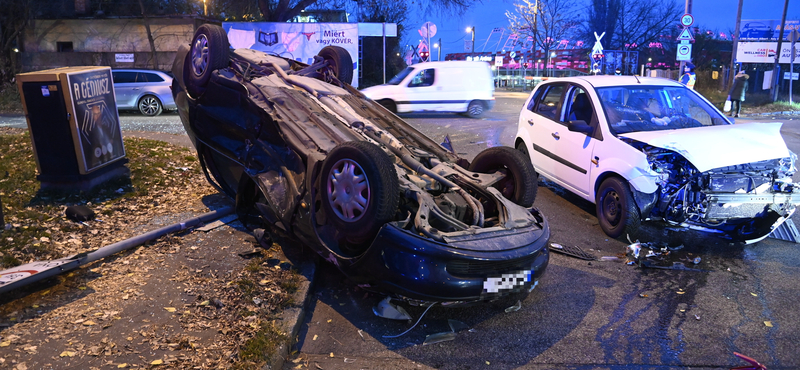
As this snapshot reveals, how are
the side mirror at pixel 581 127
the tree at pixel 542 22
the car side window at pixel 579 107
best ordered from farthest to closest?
the tree at pixel 542 22 → the car side window at pixel 579 107 → the side mirror at pixel 581 127

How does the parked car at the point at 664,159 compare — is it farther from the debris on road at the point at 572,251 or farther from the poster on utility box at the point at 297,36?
the poster on utility box at the point at 297,36

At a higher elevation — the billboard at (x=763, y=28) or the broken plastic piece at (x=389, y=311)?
the billboard at (x=763, y=28)

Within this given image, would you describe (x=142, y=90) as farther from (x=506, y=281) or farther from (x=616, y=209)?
(x=506, y=281)

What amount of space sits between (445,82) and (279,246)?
11.9 meters

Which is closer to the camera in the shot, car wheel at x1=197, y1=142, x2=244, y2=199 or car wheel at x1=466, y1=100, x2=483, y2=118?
car wheel at x1=197, y1=142, x2=244, y2=199

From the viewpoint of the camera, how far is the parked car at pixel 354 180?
358 cm

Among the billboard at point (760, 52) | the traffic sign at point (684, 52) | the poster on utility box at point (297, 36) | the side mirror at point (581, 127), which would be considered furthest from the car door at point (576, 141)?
the billboard at point (760, 52)

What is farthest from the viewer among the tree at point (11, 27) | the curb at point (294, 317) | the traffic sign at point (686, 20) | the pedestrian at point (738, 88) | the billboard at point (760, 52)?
the billboard at point (760, 52)

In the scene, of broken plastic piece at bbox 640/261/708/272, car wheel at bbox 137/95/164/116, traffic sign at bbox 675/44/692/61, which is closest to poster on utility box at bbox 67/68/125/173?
broken plastic piece at bbox 640/261/708/272

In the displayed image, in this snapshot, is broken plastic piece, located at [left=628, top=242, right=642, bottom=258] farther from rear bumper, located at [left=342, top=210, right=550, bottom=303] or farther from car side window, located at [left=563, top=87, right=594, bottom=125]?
rear bumper, located at [left=342, top=210, right=550, bottom=303]

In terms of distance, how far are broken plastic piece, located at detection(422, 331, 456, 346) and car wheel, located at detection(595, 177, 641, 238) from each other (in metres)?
2.63

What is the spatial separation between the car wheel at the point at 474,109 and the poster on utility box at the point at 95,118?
1138 cm

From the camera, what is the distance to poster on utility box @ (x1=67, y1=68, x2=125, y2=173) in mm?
6023

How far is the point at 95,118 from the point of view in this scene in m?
6.39
